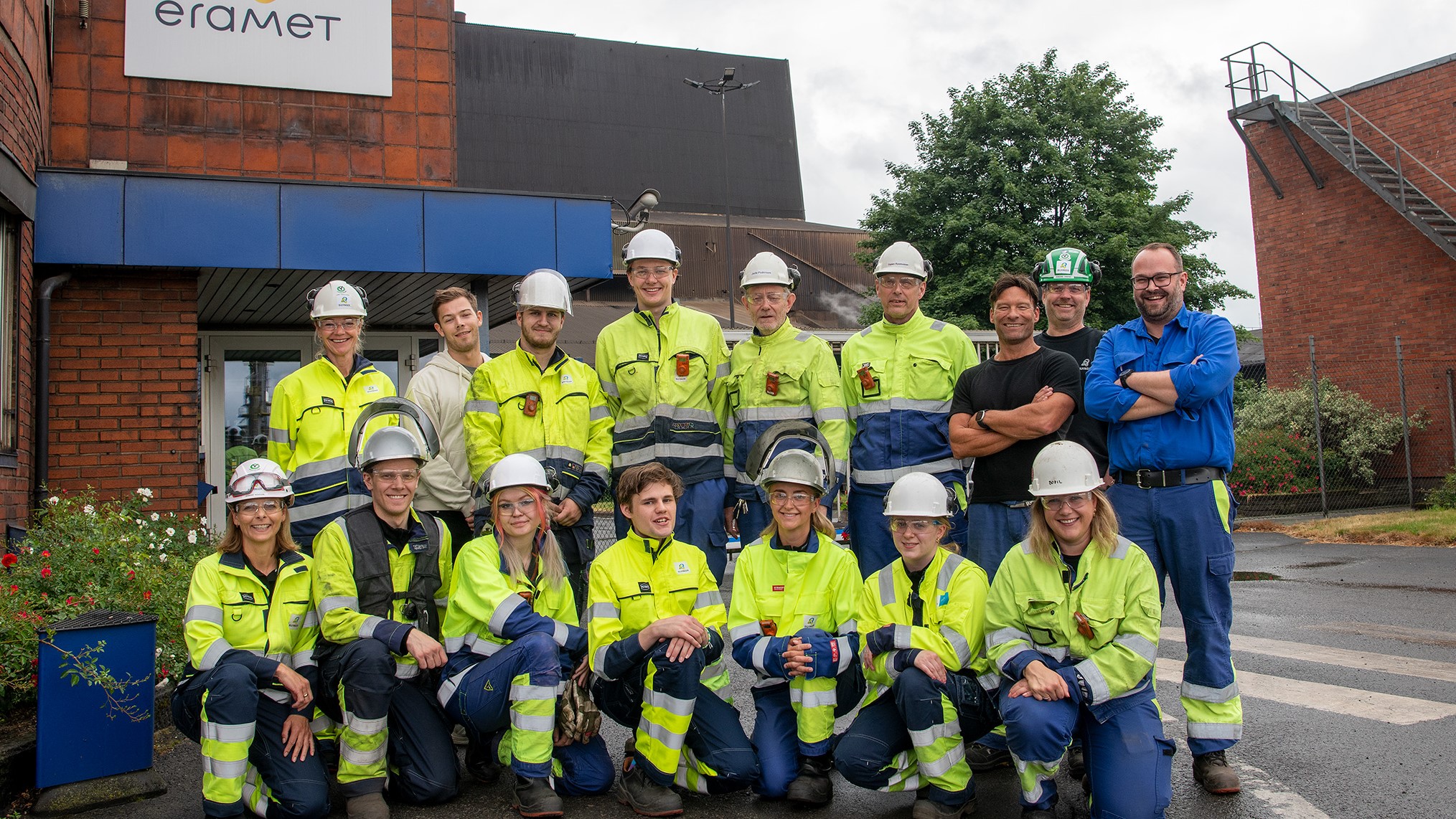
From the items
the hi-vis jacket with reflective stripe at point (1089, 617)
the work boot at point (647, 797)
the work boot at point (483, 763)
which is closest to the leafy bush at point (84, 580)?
the work boot at point (483, 763)

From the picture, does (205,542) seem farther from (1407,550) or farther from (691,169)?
(691,169)

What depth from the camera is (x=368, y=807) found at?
437 cm

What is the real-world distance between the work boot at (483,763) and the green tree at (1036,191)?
72.5ft

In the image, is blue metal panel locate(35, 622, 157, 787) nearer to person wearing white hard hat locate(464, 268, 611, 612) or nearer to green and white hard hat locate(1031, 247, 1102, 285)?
person wearing white hard hat locate(464, 268, 611, 612)

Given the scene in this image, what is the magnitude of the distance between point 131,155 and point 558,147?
3693 cm

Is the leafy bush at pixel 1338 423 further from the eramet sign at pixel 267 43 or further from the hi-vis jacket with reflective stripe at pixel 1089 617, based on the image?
the hi-vis jacket with reflective stripe at pixel 1089 617

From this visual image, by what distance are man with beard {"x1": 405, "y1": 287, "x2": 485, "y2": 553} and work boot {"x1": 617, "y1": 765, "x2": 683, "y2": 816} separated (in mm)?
1695

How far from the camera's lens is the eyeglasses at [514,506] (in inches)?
190

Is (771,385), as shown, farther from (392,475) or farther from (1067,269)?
(392,475)

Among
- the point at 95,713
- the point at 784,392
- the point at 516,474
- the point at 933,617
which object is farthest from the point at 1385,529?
the point at 95,713

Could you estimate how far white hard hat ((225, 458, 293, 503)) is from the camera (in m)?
4.59

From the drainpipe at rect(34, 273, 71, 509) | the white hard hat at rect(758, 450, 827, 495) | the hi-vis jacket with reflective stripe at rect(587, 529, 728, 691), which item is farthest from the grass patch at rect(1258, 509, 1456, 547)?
the drainpipe at rect(34, 273, 71, 509)

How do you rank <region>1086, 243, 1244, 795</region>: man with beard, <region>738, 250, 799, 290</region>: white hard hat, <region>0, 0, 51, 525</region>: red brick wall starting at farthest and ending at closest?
<region>0, 0, 51, 525</region>: red brick wall → <region>738, 250, 799, 290</region>: white hard hat → <region>1086, 243, 1244, 795</region>: man with beard

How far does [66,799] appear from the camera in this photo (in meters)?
4.44
